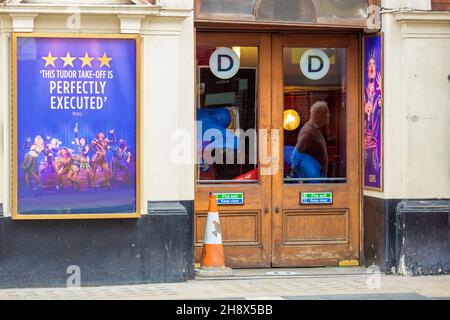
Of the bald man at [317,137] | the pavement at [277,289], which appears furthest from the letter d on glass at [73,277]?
the bald man at [317,137]

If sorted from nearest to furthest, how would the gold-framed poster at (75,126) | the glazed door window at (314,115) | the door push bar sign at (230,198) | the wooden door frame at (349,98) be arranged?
Answer: the gold-framed poster at (75,126), the door push bar sign at (230,198), the wooden door frame at (349,98), the glazed door window at (314,115)

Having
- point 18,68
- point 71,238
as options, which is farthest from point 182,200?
point 18,68

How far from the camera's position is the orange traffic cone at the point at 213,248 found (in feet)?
37.2

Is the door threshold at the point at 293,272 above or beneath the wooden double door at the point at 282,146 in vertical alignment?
beneath

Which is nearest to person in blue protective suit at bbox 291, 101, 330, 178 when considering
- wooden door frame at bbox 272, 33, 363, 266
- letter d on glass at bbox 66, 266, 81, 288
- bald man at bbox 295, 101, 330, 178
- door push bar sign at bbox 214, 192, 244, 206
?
bald man at bbox 295, 101, 330, 178

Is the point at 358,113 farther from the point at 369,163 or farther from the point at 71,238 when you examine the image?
the point at 71,238

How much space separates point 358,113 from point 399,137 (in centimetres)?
83

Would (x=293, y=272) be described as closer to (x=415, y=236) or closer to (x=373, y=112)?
(x=415, y=236)

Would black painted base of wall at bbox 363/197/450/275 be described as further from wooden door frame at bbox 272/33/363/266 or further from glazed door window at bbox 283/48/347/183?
glazed door window at bbox 283/48/347/183

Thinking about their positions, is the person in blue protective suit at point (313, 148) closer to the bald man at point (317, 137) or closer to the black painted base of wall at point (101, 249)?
the bald man at point (317, 137)

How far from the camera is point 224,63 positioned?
1191 centimetres

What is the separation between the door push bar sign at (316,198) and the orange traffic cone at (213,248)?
4.15ft

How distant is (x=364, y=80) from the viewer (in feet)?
39.7

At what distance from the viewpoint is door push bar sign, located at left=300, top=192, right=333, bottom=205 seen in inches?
475
